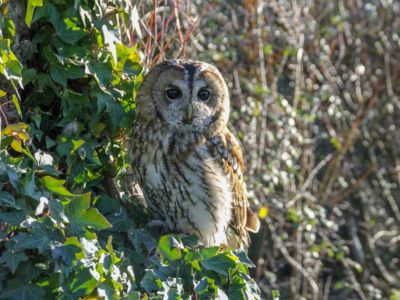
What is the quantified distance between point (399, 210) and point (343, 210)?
52cm

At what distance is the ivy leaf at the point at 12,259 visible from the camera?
2.04 m

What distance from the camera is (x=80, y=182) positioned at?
2.61 meters

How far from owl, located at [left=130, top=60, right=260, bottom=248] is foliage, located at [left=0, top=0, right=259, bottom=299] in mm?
75

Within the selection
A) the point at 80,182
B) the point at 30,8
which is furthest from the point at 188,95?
the point at 30,8

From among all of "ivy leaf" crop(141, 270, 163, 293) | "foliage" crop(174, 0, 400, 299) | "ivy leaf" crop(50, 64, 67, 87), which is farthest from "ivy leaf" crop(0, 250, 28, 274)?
"foliage" crop(174, 0, 400, 299)

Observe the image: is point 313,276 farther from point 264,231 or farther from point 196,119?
point 196,119

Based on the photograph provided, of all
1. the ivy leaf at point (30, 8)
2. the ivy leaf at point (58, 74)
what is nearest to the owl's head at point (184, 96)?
the ivy leaf at point (58, 74)

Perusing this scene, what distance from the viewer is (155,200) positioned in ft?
9.96

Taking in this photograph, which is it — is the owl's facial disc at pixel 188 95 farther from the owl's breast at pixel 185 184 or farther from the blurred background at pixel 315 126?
the blurred background at pixel 315 126

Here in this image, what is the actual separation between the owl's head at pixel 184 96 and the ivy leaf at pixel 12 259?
992 millimetres

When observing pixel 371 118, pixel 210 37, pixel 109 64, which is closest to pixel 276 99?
pixel 210 37

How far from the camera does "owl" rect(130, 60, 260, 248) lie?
2.98 meters

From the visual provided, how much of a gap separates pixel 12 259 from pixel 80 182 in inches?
23.7

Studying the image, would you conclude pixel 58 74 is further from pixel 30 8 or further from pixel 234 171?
pixel 234 171
